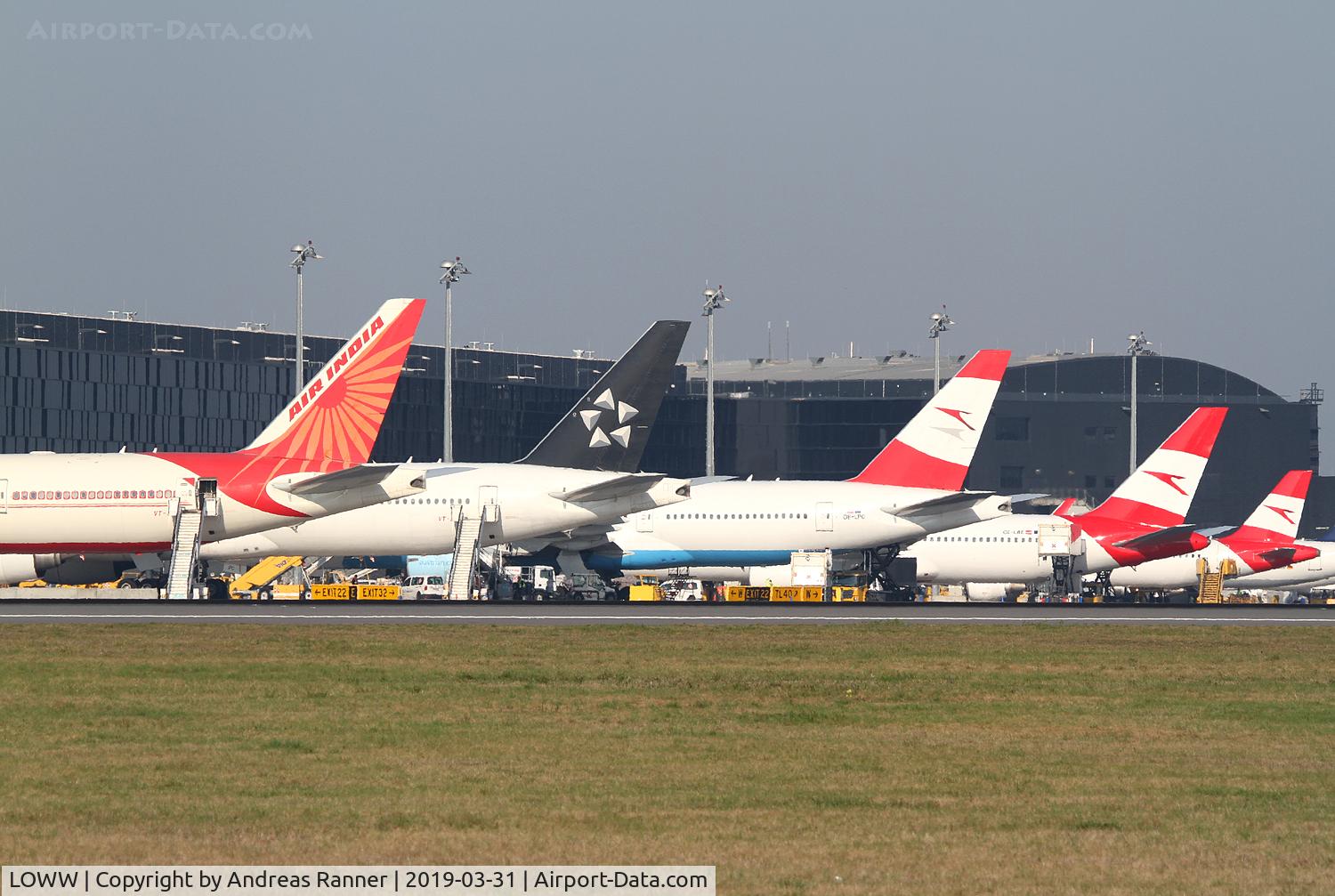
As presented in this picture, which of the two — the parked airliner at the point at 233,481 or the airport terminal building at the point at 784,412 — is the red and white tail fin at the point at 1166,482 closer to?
the parked airliner at the point at 233,481

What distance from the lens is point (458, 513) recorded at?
6025 centimetres

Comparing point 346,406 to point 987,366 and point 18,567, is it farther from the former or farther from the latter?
point 987,366

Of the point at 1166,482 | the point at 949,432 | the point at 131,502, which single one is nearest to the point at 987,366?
the point at 949,432

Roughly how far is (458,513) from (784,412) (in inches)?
3265

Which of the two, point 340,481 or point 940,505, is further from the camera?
point 940,505

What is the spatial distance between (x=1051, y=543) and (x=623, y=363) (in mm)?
23646

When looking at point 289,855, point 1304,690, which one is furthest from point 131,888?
point 1304,690

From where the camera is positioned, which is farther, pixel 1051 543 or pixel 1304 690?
pixel 1051 543

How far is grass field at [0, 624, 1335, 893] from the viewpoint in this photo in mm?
13930

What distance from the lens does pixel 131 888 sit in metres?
12.3

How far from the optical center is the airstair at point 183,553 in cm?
5178

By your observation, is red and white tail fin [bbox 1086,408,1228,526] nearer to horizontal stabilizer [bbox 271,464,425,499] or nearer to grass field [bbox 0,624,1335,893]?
horizontal stabilizer [bbox 271,464,425,499]

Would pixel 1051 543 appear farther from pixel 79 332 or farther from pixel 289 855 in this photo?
pixel 79 332

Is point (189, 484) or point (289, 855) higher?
point (189, 484)
